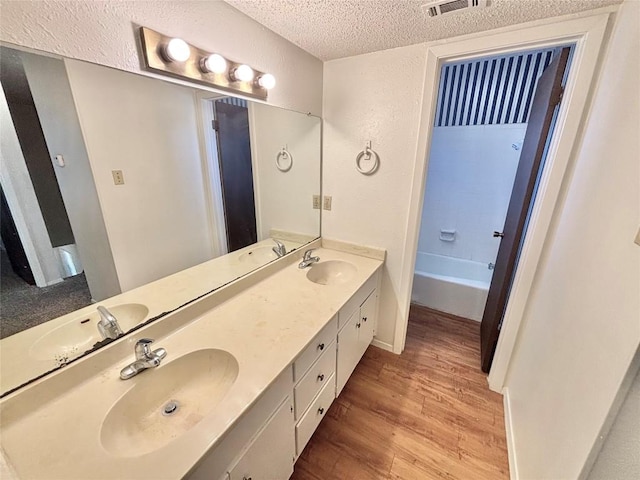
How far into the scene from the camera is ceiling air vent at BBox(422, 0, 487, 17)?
1095 mm

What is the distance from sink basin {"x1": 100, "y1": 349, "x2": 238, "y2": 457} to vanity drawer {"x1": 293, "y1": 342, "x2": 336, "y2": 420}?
1.06 ft

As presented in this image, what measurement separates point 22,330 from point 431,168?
3.33 metres

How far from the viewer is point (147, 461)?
637 mm

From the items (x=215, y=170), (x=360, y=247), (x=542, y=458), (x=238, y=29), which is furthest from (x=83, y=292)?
(x=542, y=458)

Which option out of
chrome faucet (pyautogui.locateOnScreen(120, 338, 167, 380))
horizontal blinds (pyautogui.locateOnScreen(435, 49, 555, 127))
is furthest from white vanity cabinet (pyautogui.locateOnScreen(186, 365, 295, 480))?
horizontal blinds (pyautogui.locateOnScreen(435, 49, 555, 127))

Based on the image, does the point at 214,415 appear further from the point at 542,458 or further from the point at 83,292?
the point at 542,458

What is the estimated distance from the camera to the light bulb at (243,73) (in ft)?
3.91

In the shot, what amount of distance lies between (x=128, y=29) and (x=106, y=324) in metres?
0.99

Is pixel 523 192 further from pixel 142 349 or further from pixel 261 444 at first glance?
pixel 142 349

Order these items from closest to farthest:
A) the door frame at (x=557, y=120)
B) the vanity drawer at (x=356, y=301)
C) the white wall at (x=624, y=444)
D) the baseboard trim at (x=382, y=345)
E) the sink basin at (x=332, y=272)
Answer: the white wall at (x=624, y=444), the door frame at (x=557, y=120), the vanity drawer at (x=356, y=301), the sink basin at (x=332, y=272), the baseboard trim at (x=382, y=345)

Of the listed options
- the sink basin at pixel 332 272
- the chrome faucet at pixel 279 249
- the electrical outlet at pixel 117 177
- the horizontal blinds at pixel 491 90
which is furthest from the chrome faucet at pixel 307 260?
the horizontal blinds at pixel 491 90

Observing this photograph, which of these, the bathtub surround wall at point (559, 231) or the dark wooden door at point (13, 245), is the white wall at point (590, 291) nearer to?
the bathtub surround wall at point (559, 231)

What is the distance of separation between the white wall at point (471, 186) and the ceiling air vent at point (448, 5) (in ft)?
5.28

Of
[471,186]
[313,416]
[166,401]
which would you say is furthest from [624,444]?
[471,186]
